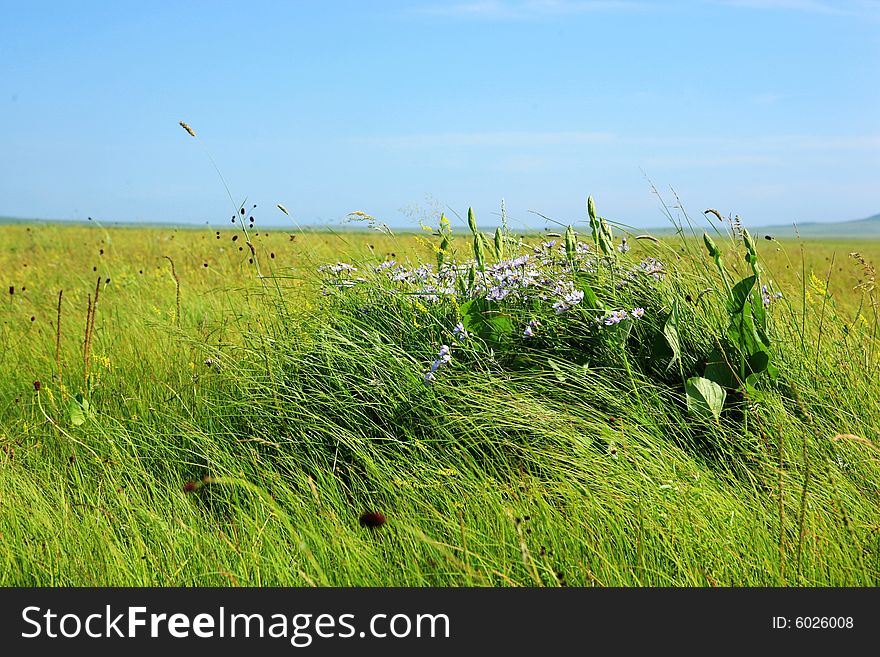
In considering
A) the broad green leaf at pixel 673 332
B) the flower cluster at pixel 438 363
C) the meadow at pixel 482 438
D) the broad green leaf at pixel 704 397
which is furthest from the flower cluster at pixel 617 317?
the flower cluster at pixel 438 363

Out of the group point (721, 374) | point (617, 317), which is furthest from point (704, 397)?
point (617, 317)

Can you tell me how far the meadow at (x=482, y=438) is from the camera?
2.40m

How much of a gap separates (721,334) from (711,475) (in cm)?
82

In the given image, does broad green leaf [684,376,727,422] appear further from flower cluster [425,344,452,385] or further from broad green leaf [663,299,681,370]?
flower cluster [425,344,452,385]

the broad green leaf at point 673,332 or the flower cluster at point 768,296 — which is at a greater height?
the flower cluster at point 768,296

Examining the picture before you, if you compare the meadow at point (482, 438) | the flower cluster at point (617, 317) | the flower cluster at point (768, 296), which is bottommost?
the meadow at point (482, 438)

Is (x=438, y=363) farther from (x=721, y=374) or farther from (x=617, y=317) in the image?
(x=721, y=374)

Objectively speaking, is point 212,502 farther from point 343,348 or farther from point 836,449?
point 836,449

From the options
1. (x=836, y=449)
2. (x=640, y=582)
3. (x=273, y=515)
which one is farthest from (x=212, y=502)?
(x=836, y=449)

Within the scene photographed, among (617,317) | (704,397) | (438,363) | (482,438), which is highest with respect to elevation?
(617,317)

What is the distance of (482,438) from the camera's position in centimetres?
306

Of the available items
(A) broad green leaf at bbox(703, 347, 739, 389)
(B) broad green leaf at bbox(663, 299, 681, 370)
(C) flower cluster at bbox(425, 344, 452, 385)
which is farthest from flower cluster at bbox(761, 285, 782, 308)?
(C) flower cluster at bbox(425, 344, 452, 385)

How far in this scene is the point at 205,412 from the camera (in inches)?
139

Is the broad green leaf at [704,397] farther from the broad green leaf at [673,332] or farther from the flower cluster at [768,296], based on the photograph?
the flower cluster at [768,296]
